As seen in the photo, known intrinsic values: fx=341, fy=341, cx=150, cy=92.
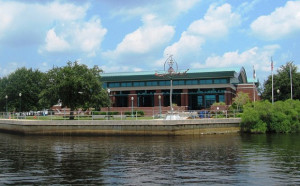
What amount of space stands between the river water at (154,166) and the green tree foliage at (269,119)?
13172 millimetres

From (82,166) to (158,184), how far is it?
5706mm

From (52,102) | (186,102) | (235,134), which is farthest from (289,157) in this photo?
(186,102)

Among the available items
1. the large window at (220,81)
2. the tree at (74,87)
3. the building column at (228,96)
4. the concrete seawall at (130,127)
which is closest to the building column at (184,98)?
the large window at (220,81)

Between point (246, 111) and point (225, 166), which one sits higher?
point (246, 111)

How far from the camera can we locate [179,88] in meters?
84.7

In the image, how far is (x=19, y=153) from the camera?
76.6ft

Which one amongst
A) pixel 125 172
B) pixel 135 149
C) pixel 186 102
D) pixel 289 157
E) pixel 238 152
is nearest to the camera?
pixel 125 172

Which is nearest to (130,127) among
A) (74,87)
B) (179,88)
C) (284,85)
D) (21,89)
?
(74,87)

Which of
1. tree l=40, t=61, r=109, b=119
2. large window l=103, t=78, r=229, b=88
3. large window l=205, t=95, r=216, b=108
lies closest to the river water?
tree l=40, t=61, r=109, b=119

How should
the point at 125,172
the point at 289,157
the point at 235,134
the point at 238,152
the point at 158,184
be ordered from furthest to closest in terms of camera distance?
the point at 235,134
the point at 238,152
the point at 289,157
the point at 125,172
the point at 158,184

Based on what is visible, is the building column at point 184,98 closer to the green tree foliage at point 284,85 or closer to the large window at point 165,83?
the large window at point 165,83

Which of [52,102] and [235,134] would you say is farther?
[52,102]

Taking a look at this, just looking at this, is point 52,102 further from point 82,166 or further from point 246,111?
point 82,166

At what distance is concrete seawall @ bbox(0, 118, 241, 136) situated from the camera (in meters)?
34.9
